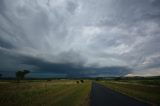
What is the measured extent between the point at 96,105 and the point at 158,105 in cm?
680

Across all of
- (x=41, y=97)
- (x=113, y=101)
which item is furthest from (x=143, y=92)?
(x=41, y=97)

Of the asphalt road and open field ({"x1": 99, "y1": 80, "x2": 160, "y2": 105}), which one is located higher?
open field ({"x1": 99, "y1": 80, "x2": 160, "y2": 105})

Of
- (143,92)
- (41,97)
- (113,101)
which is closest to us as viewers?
(113,101)

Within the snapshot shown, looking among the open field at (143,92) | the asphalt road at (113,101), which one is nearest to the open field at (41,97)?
the asphalt road at (113,101)

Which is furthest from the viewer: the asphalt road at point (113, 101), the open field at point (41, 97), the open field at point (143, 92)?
the open field at point (143, 92)

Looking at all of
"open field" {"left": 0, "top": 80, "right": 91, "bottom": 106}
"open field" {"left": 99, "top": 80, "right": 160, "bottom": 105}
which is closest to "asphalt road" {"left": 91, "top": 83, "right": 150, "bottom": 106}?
"open field" {"left": 0, "top": 80, "right": 91, "bottom": 106}

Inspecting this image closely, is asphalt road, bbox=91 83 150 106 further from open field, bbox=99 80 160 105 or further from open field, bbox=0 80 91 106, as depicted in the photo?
open field, bbox=99 80 160 105

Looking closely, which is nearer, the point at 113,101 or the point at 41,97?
the point at 113,101

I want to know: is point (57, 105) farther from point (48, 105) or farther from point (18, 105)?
point (18, 105)

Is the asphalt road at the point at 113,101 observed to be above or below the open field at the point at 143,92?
below

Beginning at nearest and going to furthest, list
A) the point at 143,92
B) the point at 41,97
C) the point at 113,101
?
the point at 113,101 < the point at 41,97 < the point at 143,92

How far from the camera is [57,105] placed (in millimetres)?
17438

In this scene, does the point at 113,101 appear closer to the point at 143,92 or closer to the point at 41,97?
the point at 41,97

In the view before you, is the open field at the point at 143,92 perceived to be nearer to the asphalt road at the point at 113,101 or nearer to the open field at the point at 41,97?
the asphalt road at the point at 113,101
